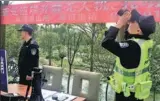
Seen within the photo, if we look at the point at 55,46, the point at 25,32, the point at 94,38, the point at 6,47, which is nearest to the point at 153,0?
the point at 94,38

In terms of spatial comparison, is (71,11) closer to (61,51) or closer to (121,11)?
(61,51)

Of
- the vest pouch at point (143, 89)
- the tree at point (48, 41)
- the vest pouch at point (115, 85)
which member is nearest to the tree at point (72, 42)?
the tree at point (48, 41)

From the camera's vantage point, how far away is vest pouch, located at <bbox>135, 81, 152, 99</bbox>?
82.2 inches

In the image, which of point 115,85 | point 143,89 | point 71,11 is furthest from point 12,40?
point 143,89

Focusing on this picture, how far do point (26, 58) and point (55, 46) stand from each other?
0.37m

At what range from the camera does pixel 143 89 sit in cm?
211

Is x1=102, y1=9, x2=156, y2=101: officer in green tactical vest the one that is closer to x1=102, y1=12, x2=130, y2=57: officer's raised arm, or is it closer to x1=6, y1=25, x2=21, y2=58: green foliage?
x1=102, y1=12, x2=130, y2=57: officer's raised arm

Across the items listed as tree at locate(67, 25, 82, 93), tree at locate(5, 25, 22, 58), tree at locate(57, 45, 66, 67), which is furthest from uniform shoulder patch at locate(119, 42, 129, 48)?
tree at locate(5, 25, 22, 58)

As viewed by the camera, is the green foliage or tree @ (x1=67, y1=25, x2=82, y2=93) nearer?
tree @ (x1=67, y1=25, x2=82, y2=93)

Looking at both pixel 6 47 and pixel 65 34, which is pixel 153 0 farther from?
pixel 6 47

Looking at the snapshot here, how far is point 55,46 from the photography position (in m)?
2.86

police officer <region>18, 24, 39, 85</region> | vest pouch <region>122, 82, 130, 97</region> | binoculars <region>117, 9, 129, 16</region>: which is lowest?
vest pouch <region>122, 82, 130, 97</region>

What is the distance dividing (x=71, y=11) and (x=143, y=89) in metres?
1.08

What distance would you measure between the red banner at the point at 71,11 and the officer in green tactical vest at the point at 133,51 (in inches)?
5.0
